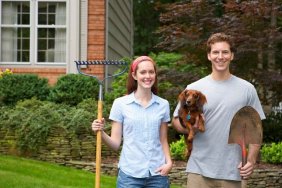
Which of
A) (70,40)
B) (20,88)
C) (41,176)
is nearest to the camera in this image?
(41,176)

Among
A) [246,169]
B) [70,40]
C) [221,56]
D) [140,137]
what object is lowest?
[246,169]

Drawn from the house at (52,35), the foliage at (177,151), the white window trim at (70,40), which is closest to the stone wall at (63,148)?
the foliage at (177,151)

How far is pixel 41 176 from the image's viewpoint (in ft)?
29.1

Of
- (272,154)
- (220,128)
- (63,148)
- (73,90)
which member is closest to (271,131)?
(272,154)

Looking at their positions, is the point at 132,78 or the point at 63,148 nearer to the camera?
the point at 132,78

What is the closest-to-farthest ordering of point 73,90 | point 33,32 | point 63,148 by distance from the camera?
point 63,148 < point 73,90 < point 33,32

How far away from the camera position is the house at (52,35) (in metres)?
13.6

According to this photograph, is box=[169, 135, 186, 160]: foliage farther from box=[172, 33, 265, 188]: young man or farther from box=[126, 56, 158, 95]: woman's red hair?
box=[172, 33, 265, 188]: young man

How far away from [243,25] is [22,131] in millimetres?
3981

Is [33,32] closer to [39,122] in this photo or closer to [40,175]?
[39,122]

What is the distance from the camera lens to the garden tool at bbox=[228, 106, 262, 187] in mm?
4113

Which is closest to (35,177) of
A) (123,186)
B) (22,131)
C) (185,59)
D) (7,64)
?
(22,131)

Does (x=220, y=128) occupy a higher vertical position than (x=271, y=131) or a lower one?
higher

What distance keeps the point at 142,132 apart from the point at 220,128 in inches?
20.1
